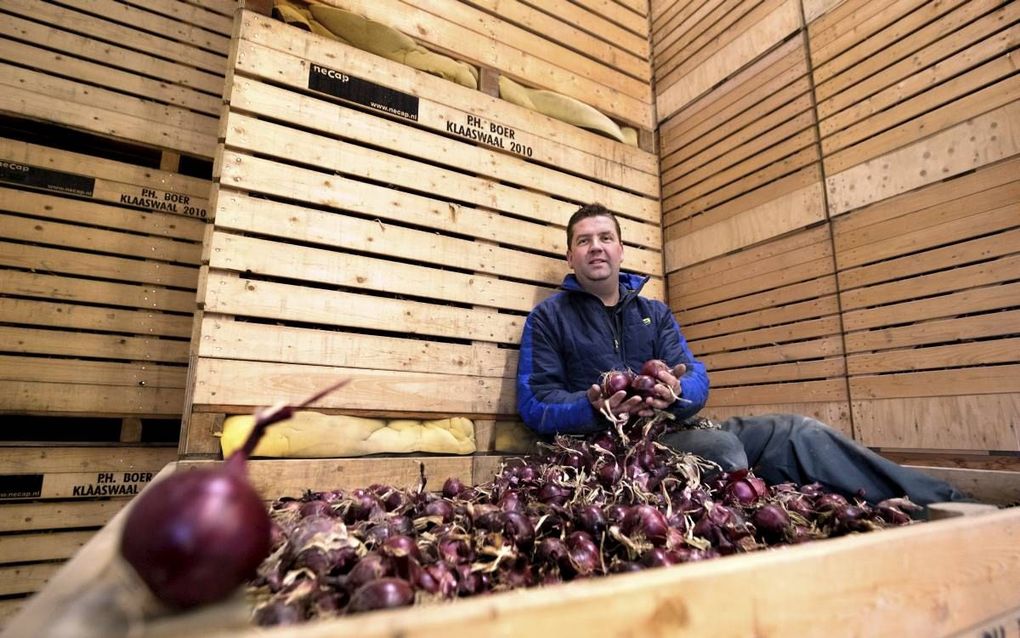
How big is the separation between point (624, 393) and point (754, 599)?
1303 millimetres

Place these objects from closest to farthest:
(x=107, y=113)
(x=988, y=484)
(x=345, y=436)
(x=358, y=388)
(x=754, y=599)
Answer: (x=754, y=599)
(x=988, y=484)
(x=345, y=436)
(x=358, y=388)
(x=107, y=113)

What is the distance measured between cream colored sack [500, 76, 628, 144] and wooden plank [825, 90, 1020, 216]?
4.89 ft

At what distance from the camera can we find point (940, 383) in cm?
246

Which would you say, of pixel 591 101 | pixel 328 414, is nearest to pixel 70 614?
pixel 328 414

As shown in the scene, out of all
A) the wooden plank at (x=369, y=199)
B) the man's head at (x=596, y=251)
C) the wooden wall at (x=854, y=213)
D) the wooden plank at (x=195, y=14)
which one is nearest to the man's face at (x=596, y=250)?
the man's head at (x=596, y=251)

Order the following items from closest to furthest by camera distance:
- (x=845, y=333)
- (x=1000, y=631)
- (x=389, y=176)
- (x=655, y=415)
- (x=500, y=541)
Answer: (x=1000, y=631)
(x=500, y=541)
(x=655, y=415)
(x=389, y=176)
(x=845, y=333)

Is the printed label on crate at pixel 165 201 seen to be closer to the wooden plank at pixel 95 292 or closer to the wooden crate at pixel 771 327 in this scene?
the wooden plank at pixel 95 292

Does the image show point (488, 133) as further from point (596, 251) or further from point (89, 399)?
point (89, 399)

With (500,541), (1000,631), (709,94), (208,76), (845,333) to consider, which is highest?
(709,94)

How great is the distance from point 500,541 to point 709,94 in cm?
387

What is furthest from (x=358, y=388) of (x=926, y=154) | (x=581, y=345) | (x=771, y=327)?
(x=926, y=154)

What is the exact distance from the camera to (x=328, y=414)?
2.28 m

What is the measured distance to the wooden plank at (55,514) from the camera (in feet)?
8.21

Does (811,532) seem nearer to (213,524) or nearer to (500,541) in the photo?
(500,541)
